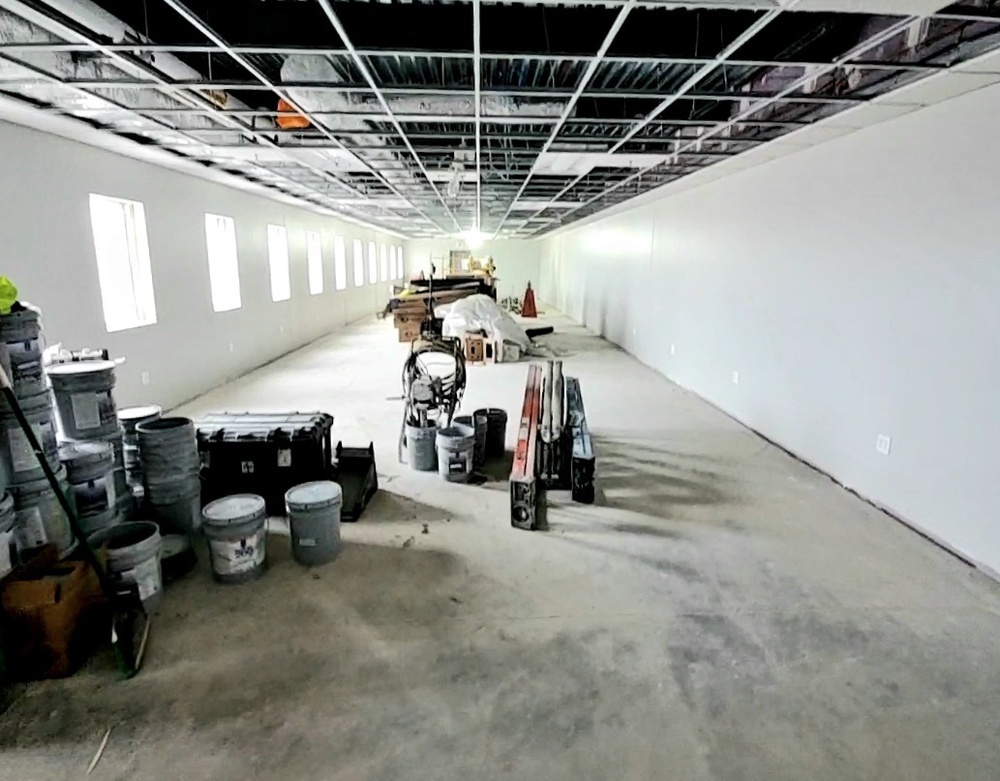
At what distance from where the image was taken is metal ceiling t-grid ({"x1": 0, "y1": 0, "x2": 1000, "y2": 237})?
2.39 metres

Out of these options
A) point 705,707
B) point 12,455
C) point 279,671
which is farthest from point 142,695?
point 705,707

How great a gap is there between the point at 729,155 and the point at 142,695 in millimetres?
5090

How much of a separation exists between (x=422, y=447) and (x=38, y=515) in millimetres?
2183

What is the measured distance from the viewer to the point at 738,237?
5.40 metres

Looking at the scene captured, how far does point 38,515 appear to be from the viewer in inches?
92.7

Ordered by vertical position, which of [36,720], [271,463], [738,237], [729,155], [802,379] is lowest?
[36,720]

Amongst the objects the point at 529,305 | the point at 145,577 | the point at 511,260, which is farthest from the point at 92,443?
the point at 511,260

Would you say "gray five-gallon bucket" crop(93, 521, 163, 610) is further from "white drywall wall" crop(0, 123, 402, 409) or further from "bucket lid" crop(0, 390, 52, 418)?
"white drywall wall" crop(0, 123, 402, 409)

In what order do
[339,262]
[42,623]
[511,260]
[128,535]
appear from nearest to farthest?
[42,623] < [128,535] < [339,262] < [511,260]

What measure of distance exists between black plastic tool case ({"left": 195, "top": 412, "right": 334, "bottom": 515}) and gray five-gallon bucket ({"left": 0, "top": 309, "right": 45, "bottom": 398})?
943 mm

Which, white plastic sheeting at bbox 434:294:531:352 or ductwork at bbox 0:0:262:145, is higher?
ductwork at bbox 0:0:262:145

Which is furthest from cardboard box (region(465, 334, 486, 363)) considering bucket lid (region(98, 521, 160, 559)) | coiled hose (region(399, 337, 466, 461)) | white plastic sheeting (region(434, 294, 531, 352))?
bucket lid (region(98, 521, 160, 559))

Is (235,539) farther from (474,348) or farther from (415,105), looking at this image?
(474,348)

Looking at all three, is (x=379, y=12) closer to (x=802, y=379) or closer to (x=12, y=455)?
(x=12, y=455)
